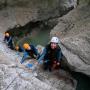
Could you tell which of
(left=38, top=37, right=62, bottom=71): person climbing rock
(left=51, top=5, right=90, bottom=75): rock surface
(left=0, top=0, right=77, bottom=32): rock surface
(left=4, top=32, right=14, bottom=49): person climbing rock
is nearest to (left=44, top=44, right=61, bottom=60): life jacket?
(left=38, top=37, right=62, bottom=71): person climbing rock

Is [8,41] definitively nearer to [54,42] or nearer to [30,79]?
[54,42]

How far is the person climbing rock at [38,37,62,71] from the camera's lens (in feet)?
34.8

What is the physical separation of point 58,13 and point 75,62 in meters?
15.5

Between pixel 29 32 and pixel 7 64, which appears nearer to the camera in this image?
pixel 7 64

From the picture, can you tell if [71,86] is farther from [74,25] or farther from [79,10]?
[79,10]

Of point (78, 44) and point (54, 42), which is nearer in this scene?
point (54, 42)

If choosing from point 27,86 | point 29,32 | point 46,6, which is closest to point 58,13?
point 46,6

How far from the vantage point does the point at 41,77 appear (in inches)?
438

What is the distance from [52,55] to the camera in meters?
11.1

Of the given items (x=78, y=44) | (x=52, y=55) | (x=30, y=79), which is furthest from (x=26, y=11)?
(x=30, y=79)

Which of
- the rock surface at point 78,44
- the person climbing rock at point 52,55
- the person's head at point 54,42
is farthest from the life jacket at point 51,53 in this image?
the rock surface at point 78,44

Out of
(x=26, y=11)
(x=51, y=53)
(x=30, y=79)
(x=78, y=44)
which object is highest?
(x=26, y=11)

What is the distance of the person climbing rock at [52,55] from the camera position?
10.6 m

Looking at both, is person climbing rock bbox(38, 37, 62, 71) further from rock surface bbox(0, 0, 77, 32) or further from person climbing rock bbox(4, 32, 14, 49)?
rock surface bbox(0, 0, 77, 32)
